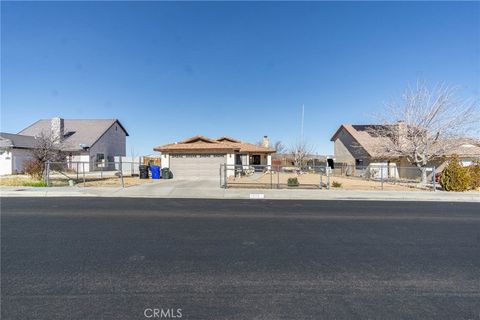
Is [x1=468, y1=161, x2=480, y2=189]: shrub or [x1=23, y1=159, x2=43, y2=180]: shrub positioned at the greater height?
[x1=23, y1=159, x2=43, y2=180]: shrub

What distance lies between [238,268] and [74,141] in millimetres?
38052

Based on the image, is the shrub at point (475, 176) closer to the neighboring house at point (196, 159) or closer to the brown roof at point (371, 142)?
the brown roof at point (371, 142)

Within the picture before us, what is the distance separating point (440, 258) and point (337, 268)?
2.19 meters

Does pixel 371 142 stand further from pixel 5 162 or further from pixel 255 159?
pixel 5 162

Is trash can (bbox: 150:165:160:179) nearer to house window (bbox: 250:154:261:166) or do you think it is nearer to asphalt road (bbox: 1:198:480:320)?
house window (bbox: 250:154:261:166)

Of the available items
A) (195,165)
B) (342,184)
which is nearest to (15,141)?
(195,165)

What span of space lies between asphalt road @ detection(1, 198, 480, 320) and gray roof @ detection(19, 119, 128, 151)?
101 feet

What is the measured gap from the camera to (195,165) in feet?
86.1

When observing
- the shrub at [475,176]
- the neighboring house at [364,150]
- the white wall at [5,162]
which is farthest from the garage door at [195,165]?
the shrub at [475,176]

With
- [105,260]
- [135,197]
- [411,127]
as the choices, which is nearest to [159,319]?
[105,260]

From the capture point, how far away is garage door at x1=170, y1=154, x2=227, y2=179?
85.7ft

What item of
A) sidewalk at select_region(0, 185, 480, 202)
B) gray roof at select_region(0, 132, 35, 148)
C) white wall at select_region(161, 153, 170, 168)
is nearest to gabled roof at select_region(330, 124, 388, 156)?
sidewalk at select_region(0, 185, 480, 202)

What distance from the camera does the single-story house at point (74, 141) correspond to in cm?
2957

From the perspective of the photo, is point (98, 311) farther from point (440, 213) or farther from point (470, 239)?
point (440, 213)
